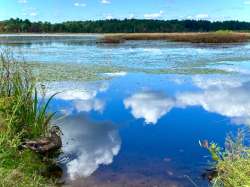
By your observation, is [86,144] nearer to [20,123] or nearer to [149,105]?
[20,123]

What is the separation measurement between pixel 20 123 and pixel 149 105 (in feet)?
20.2

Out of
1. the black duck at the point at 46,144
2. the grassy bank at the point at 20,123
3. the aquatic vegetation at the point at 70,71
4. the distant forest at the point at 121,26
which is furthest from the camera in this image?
the distant forest at the point at 121,26

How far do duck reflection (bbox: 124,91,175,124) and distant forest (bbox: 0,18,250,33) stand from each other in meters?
80.8

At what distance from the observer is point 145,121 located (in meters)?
12.3

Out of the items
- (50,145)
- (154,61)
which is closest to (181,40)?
(154,61)

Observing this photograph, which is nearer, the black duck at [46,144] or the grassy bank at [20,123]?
the grassy bank at [20,123]

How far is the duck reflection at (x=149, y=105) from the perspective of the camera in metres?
13.0

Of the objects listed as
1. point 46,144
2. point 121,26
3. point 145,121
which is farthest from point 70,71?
point 121,26

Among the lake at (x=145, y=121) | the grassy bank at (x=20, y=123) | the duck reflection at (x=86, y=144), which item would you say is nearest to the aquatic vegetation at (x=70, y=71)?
the lake at (x=145, y=121)

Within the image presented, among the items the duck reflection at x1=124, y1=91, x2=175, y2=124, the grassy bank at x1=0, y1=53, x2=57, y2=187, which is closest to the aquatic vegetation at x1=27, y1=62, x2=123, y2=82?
the duck reflection at x1=124, y1=91, x2=175, y2=124

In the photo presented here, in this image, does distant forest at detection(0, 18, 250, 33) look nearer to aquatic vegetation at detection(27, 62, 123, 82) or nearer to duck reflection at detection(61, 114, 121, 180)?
aquatic vegetation at detection(27, 62, 123, 82)

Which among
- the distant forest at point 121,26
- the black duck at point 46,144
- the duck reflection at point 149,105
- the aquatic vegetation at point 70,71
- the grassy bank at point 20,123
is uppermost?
the grassy bank at point 20,123

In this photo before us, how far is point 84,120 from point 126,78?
8.37 meters

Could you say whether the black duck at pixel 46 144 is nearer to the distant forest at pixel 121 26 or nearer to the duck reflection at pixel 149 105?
the duck reflection at pixel 149 105
